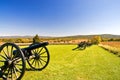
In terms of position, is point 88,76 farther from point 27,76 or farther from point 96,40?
point 96,40

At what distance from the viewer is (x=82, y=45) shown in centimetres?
4250

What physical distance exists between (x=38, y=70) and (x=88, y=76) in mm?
3038

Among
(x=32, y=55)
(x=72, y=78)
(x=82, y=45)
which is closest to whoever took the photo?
(x=72, y=78)

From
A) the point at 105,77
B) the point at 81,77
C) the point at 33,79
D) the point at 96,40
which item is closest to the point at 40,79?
the point at 33,79

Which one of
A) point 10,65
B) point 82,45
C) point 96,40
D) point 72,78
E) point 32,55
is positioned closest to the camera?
point 10,65

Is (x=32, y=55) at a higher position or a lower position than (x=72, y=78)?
higher

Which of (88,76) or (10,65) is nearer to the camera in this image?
(10,65)

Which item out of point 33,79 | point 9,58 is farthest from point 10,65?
point 33,79

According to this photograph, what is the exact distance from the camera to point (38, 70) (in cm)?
1022

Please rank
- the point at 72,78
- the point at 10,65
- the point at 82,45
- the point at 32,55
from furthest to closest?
the point at 82,45 < the point at 32,55 < the point at 72,78 < the point at 10,65

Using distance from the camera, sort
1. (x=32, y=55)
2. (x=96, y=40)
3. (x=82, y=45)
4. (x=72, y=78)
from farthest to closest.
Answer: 1. (x=96, y=40)
2. (x=82, y=45)
3. (x=32, y=55)
4. (x=72, y=78)

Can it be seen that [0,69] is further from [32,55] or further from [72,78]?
[72,78]

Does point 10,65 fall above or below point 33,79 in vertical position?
above

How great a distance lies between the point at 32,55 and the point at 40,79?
2.00 metres
